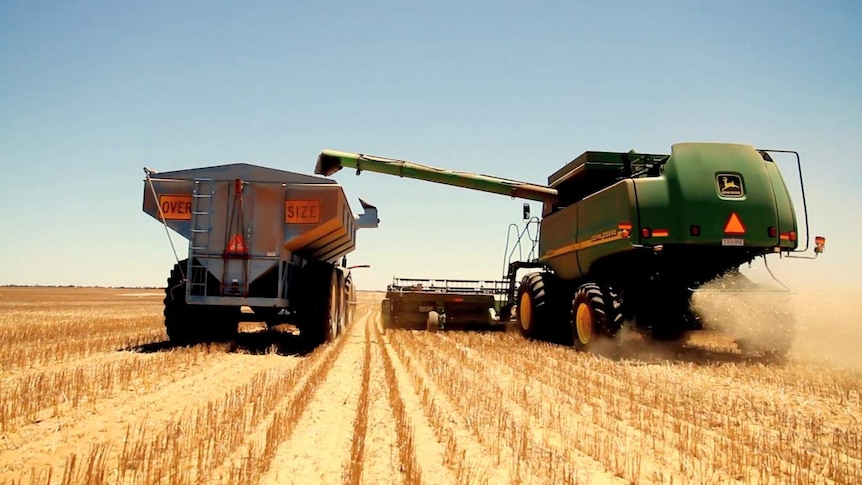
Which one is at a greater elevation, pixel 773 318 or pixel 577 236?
pixel 577 236

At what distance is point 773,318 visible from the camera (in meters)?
8.30

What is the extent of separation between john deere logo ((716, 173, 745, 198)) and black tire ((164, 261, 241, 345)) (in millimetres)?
8427

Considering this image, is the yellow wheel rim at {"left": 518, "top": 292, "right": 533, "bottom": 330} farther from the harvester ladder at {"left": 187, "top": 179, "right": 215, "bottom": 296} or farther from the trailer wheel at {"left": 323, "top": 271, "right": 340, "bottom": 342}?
the harvester ladder at {"left": 187, "top": 179, "right": 215, "bottom": 296}

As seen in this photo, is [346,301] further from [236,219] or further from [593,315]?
[593,315]

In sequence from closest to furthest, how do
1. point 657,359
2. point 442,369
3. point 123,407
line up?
point 123,407 < point 442,369 < point 657,359

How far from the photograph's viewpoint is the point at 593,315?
28.5ft

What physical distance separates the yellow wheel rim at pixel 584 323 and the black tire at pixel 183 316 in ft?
20.9

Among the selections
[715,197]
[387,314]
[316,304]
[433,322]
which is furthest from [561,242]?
[387,314]

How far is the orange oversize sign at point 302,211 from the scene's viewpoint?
894 centimetres

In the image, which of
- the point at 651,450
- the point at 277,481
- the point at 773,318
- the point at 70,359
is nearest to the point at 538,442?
the point at 651,450

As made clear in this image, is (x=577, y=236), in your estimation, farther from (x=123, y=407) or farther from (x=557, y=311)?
(x=123, y=407)

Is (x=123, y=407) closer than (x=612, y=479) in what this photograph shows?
No

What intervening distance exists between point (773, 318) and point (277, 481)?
25.8ft

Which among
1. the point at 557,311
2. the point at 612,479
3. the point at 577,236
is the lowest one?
the point at 612,479
